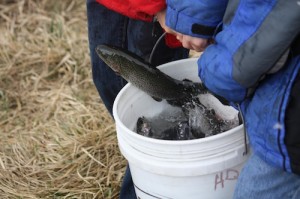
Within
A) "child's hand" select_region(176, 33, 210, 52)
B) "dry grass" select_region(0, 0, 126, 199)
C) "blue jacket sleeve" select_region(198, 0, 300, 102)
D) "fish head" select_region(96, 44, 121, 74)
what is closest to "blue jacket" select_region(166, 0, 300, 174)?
"blue jacket sleeve" select_region(198, 0, 300, 102)

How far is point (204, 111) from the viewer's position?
206 cm

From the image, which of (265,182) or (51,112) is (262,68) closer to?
(265,182)

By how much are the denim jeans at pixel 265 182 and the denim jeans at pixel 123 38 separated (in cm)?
75

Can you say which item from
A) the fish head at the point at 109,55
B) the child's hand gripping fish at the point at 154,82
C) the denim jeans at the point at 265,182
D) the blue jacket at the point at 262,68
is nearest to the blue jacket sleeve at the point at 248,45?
the blue jacket at the point at 262,68

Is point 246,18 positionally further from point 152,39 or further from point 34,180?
point 34,180

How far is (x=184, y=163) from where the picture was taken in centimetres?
169

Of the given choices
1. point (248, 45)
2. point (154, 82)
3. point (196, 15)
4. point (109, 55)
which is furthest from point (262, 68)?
point (109, 55)

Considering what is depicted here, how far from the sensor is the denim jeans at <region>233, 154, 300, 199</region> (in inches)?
61.5

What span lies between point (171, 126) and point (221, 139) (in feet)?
1.42

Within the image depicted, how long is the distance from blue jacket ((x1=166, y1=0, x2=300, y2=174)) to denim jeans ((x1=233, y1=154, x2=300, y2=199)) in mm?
58

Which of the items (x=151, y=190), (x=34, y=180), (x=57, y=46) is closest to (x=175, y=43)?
(x=151, y=190)

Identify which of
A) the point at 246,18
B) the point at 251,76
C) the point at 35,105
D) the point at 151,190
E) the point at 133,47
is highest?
the point at 246,18

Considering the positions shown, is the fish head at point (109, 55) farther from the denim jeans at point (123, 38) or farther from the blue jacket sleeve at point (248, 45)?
the blue jacket sleeve at point (248, 45)

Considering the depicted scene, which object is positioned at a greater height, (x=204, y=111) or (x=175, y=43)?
(x=175, y=43)
